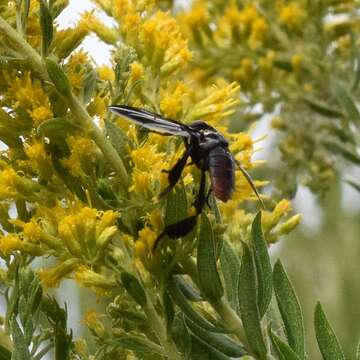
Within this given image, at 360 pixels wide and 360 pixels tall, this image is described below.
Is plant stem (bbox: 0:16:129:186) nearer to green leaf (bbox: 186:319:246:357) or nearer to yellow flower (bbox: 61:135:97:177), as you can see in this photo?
yellow flower (bbox: 61:135:97:177)

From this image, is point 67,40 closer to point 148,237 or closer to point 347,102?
point 148,237

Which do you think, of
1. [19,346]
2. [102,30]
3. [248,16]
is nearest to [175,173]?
[19,346]

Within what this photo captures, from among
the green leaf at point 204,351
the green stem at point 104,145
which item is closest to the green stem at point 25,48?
the green stem at point 104,145

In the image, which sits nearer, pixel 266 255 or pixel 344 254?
pixel 266 255

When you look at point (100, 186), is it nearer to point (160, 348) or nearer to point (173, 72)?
point (160, 348)

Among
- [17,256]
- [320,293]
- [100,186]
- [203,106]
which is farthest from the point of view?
[320,293]

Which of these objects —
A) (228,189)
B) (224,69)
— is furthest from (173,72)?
(224,69)

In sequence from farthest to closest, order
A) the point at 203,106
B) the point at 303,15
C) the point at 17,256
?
the point at 303,15 → the point at 203,106 → the point at 17,256
